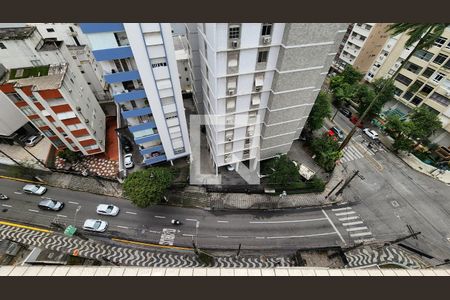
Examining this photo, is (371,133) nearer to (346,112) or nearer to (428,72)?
(346,112)

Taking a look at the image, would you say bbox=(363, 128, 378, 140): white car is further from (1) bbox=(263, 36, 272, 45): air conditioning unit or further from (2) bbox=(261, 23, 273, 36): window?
(2) bbox=(261, 23, 273, 36): window

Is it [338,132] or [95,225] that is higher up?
[338,132]

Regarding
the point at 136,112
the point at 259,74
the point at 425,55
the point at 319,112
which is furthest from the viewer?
the point at 425,55

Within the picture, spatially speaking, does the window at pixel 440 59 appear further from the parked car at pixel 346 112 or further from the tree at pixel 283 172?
the tree at pixel 283 172

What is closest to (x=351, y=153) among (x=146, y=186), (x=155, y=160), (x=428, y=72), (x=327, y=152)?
(x=327, y=152)

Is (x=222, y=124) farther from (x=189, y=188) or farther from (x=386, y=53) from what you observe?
(x=386, y=53)

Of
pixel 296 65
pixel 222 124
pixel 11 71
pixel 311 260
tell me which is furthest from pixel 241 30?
pixel 11 71

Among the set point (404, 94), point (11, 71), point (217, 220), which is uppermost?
point (404, 94)
